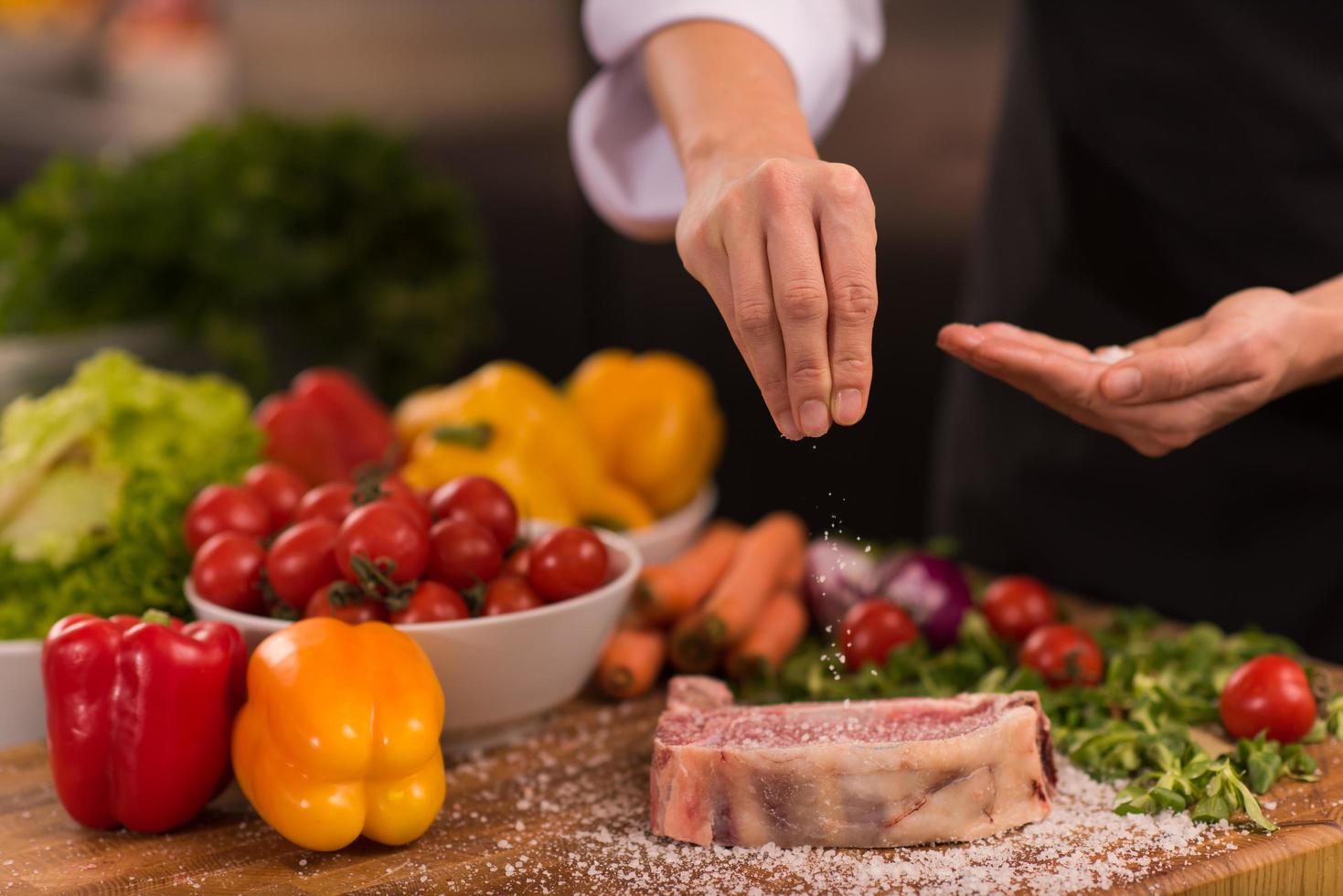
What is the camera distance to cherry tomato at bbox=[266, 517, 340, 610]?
55.0 inches

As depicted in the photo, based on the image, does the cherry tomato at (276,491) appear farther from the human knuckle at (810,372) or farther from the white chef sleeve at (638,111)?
the human knuckle at (810,372)

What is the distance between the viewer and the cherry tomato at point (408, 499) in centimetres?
142

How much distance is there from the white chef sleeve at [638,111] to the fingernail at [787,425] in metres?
0.63

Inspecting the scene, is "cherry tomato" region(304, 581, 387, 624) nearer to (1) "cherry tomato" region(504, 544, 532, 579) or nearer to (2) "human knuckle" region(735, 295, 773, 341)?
(1) "cherry tomato" region(504, 544, 532, 579)

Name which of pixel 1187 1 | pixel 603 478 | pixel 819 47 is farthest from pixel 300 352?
pixel 1187 1

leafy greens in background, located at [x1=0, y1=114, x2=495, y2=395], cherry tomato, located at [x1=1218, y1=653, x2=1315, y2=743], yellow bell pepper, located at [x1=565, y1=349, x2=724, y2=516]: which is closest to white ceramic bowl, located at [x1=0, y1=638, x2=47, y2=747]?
yellow bell pepper, located at [x1=565, y1=349, x2=724, y2=516]

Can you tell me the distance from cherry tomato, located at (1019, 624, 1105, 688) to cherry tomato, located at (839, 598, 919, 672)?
15cm

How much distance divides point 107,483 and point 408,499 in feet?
1.58

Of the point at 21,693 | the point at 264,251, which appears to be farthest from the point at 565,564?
the point at 264,251

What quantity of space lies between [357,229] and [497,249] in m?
1.07

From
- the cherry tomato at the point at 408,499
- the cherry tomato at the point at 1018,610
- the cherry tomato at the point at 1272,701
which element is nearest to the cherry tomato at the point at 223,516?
the cherry tomato at the point at 408,499

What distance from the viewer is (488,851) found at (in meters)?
1.23

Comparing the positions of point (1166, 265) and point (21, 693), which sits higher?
point (1166, 265)

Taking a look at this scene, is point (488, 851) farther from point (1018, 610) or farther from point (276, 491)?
point (1018, 610)
